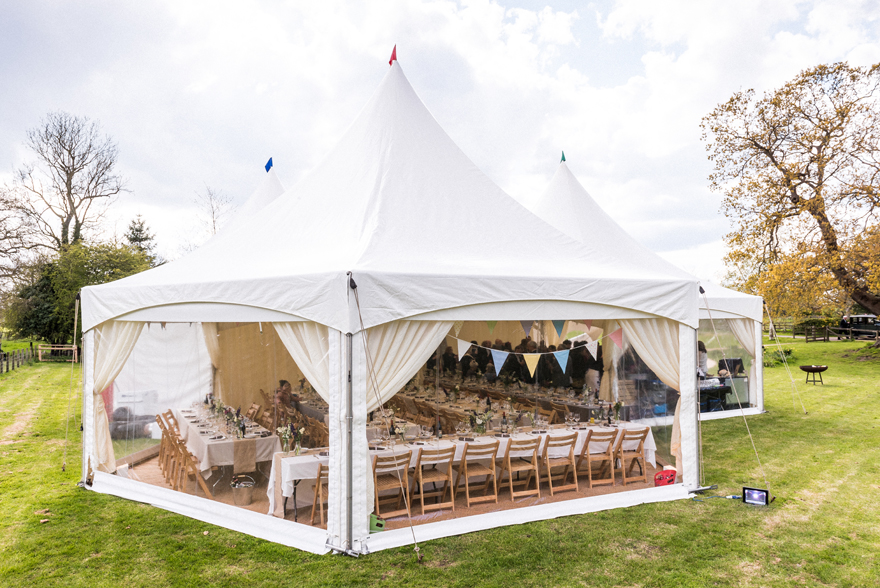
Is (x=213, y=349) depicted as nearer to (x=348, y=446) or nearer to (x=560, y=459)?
(x=348, y=446)

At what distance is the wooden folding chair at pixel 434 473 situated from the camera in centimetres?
586

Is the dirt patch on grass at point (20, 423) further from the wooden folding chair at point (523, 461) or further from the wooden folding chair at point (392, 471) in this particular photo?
the wooden folding chair at point (523, 461)

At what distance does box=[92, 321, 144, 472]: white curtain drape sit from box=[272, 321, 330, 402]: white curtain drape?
288cm

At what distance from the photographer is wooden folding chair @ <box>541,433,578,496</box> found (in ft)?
21.5

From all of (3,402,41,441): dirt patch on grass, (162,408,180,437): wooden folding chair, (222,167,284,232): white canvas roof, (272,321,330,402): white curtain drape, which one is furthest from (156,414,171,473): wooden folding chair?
(222,167,284,232): white canvas roof

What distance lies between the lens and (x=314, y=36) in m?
11.0

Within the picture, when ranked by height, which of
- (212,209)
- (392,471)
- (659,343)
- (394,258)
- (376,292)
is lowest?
(392,471)

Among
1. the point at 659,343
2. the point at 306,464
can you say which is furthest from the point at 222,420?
the point at 659,343

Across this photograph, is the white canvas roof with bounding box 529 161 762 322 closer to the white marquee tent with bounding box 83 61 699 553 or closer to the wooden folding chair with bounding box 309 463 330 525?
the white marquee tent with bounding box 83 61 699 553

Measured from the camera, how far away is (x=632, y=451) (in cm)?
739

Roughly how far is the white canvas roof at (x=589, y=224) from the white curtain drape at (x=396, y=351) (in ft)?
15.4

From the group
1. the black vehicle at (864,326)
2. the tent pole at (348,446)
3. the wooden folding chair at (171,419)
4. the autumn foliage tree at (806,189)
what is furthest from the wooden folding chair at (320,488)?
the black vehicle at (864,326)

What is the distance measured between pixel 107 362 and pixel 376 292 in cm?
444

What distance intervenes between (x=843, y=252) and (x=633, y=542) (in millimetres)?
19150
